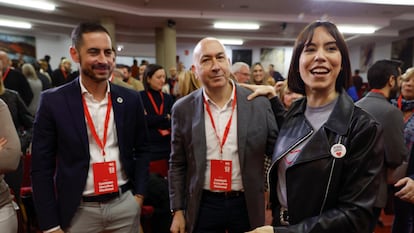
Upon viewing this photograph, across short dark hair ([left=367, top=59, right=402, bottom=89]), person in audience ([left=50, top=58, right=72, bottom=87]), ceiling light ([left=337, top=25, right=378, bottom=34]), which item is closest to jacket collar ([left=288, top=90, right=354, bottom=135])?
short dark hair ([left=367, top=59, right=402, bottom=89])

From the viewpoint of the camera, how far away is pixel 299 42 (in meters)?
1.14

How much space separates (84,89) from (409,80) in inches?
108

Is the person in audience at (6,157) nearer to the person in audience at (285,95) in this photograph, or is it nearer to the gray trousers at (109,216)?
the gray trousers at (109,216)

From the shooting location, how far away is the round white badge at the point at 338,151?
36.9 inches

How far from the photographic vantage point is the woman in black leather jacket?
92 centimetres

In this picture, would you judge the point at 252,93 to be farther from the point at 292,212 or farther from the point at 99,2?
the point at 99,2

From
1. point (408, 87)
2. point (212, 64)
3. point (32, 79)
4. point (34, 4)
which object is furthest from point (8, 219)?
point (34, 4)

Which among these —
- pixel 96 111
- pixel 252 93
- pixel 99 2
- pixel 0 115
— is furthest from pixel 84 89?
pixel 99 2

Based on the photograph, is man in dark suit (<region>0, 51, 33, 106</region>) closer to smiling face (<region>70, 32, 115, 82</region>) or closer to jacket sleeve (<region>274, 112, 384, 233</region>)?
smiling face (<region>70, 32, 115, 82</region>)

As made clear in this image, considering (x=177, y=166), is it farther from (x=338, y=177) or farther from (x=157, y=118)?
(x=157, y=118)

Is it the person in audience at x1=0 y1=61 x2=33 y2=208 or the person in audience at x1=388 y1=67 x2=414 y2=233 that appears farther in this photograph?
the person in audience at x1=388 y1=67 x2=414 y2=233

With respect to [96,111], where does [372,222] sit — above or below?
below

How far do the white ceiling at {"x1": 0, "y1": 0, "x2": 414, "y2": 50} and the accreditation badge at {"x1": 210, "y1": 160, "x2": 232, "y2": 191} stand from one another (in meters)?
6.69

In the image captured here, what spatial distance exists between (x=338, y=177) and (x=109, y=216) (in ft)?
3.90
